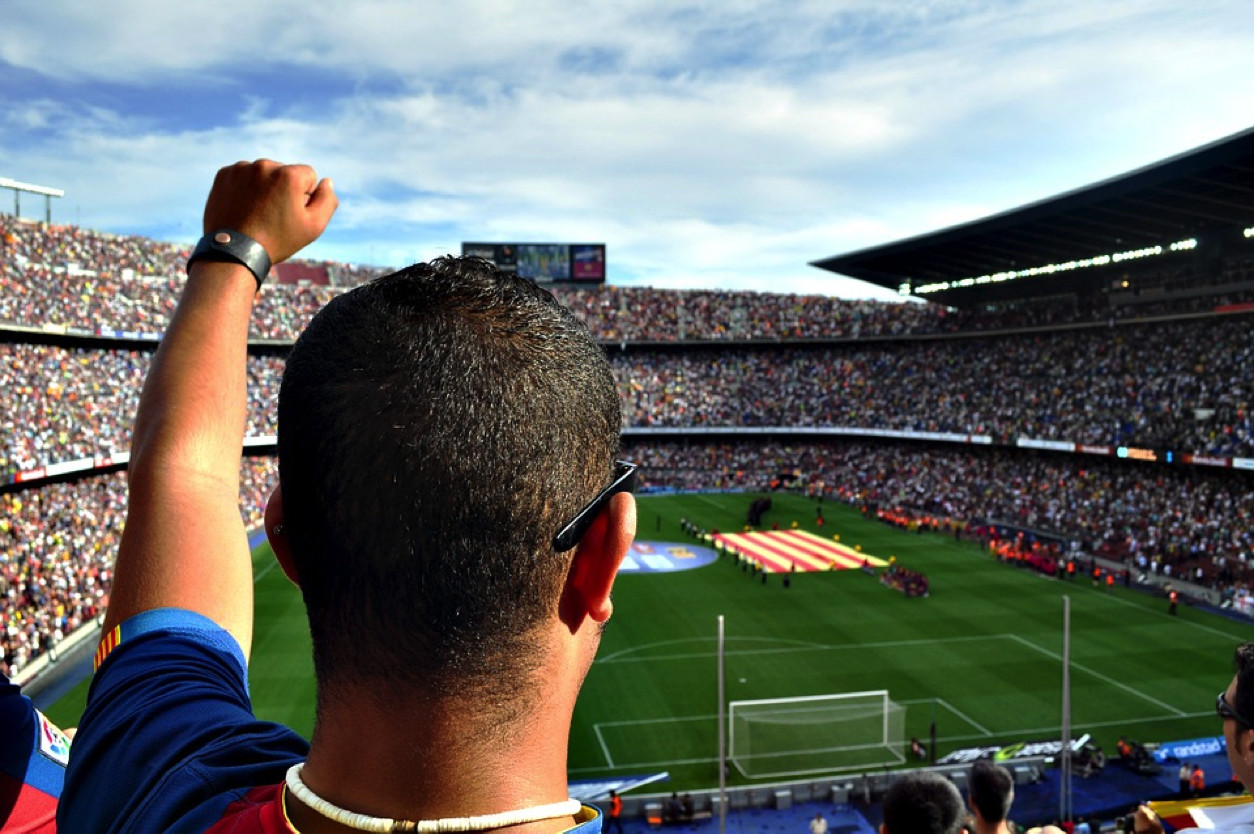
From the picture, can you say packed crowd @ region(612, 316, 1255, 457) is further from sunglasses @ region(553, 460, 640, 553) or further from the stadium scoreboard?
sunglasses @ region(553, 460, 640, 553)

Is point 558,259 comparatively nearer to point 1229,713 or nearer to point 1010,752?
point 1010,752

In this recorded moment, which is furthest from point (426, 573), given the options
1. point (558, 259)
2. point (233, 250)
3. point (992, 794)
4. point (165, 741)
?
point (558, 259)

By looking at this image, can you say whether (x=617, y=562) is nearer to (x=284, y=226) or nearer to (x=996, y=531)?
(x=284, y=226)

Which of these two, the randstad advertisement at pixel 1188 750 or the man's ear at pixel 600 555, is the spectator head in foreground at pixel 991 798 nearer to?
the man's ear at pixel 600 555

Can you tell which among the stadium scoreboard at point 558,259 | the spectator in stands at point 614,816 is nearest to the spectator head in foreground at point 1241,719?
the spectator in stands at point 614,816

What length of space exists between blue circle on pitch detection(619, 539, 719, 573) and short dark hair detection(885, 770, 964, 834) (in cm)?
3107

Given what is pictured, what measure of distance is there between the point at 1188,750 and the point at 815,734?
27.1 ft

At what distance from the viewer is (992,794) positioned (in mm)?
5996

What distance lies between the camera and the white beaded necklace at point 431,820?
109 centimetres

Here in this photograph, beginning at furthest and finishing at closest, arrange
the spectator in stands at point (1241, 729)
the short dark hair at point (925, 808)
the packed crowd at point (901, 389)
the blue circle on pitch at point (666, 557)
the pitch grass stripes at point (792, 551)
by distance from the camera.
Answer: the packed crowd at point (901, 389)
the blue circle on pitch at point (666, 557)
the pitch grass stripes at point (792, 551)
the short dark hair at point (925, 808)
the spectator in stands at point (1241, 729)

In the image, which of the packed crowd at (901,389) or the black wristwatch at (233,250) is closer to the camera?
the black wristwatch at (233,250)

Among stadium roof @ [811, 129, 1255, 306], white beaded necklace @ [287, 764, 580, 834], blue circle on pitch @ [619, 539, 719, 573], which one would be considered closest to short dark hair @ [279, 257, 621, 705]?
white beaded necklace @ [287, 764, 580, 834]

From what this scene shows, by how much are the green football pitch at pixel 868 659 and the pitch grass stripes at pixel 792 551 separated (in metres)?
1.31

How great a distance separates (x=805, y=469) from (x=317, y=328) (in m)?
64.3
